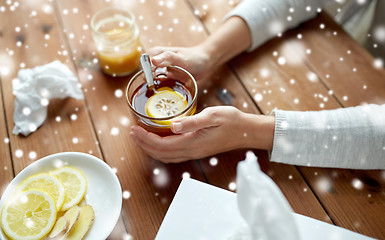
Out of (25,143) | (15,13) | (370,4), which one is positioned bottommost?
(25,143)

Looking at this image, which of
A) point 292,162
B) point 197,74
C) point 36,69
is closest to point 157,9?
point 197,74

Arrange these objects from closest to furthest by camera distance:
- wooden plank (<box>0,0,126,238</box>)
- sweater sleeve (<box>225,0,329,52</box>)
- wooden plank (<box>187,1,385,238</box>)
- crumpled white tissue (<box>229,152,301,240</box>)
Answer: crumpled white tissue (<box>229,152,301,240</box>), wooden plank (<box>187,1,385,238</box>), wooden plank (<box>0,0,126,238</box>), sweater sleeve (<box>225,0,329,52</box>)

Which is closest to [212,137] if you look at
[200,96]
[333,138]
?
[200,96]

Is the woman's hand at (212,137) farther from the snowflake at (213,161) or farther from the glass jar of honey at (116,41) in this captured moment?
the glass jar of honey at (116,41)

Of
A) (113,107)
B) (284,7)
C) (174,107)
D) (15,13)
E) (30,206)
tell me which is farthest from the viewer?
(15,13)

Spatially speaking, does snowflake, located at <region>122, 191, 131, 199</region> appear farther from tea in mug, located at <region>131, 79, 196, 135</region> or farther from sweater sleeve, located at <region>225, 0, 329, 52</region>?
sweater sleeve, located at <region>225, 0, 329, 52</region>

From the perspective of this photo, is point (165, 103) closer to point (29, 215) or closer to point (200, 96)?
point (200, 96)

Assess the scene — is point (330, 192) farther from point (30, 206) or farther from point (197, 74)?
point (30, 206)

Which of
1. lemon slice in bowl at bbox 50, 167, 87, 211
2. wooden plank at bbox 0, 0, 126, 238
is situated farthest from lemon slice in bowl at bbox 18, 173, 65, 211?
wooden plank at bbox 0, 0, 126, 238
